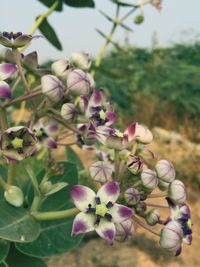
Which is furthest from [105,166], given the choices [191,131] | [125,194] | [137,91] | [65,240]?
[137,91]

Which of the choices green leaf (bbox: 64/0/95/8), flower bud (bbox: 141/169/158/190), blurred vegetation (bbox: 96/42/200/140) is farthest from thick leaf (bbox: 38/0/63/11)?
blurred vegetation (bbox: 96/42/200/140)

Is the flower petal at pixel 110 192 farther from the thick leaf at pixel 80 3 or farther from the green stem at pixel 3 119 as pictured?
the thick leaf at pixel 80 3

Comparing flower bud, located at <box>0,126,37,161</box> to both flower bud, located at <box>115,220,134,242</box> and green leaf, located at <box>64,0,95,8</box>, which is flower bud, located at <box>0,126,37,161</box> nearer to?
flower bud, located at <box>115,220,134,242</box>

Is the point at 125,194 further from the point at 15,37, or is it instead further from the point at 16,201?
the point at 15,37

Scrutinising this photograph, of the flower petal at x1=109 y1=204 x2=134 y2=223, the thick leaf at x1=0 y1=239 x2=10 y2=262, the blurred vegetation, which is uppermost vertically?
the flower petal at x1=109 y1=204 x2=134 y2=223

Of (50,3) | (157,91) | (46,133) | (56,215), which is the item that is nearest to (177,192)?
(56,215)

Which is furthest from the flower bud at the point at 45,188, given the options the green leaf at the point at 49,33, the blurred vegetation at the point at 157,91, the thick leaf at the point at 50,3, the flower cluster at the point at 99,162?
the blurred vegetation at the point at 157,91
